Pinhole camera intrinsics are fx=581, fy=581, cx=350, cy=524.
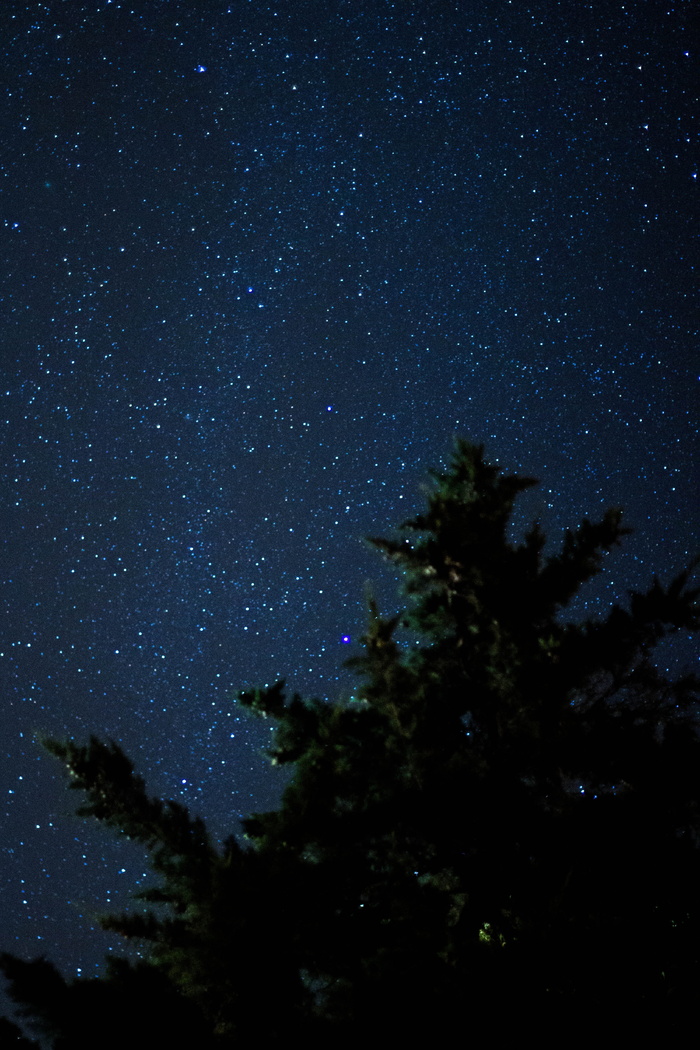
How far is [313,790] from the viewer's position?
9.84 feet

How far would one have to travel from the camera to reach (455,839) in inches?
164

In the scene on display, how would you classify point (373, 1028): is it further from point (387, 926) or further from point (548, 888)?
point (548, 888)

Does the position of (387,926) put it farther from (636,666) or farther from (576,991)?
(636,666)

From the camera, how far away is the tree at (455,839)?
2.73 metres

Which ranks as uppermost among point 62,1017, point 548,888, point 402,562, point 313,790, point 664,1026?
point 402,562

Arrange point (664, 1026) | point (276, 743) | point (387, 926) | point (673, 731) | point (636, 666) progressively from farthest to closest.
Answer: point (276, 743), point (636, 666), point (673, 731), point (387, 926), point (664, 1026)

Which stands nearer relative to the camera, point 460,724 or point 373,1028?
point 373,1028

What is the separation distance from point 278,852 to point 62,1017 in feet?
3.33

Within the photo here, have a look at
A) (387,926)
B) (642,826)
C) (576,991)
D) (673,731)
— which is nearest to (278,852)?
(387,926)

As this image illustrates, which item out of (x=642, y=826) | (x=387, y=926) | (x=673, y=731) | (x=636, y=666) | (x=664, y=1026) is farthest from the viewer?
(x=636, y=666)

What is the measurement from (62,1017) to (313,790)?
4.30 ft

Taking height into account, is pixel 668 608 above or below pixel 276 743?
below

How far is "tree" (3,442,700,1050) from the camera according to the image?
107 inches

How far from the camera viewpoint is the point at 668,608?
4594mm
